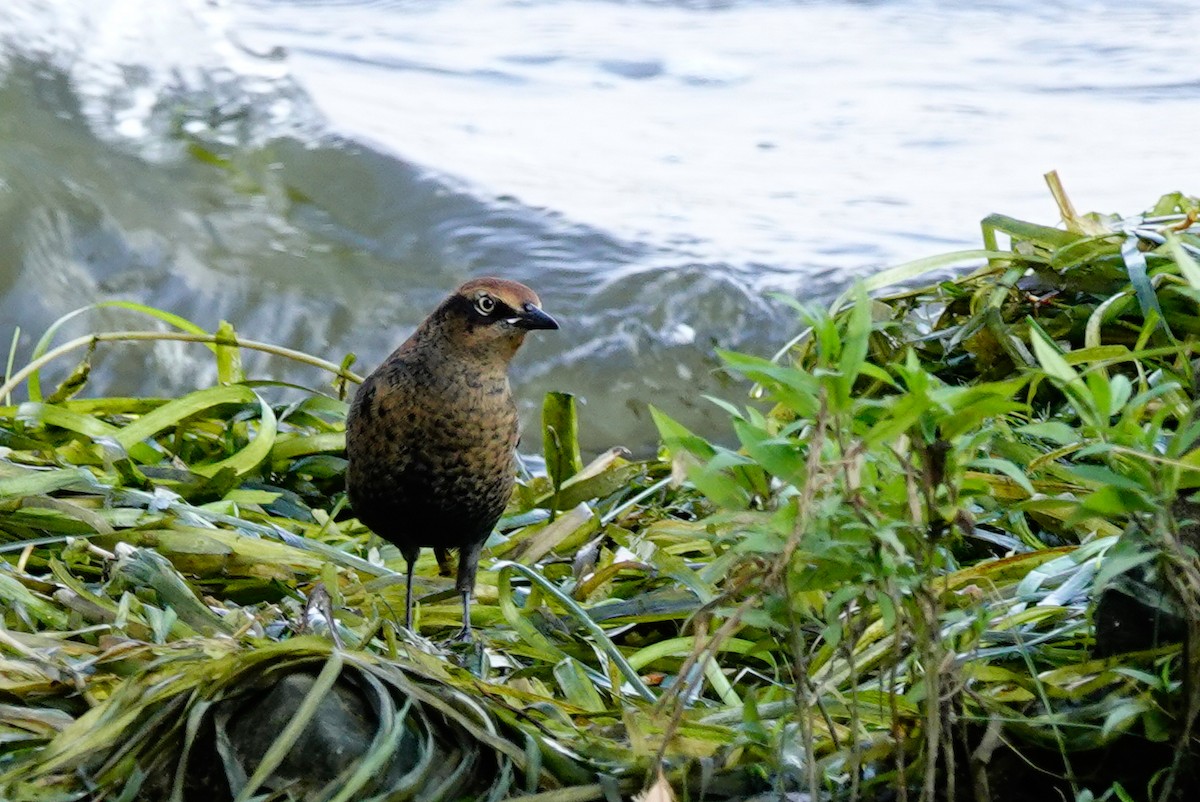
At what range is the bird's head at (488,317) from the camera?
Result: 3.15m

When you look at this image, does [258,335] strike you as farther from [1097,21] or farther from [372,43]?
[1097,21]

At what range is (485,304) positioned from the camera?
10.4 feet

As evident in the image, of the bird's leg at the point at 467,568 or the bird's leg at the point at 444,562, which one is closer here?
the bird's leg at the point at 467,568

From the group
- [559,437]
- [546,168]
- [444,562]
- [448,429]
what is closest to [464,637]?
[448,429]

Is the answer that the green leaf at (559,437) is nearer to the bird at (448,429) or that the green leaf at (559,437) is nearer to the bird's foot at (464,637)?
the bird at (448,429)

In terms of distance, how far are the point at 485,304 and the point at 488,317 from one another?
3cm

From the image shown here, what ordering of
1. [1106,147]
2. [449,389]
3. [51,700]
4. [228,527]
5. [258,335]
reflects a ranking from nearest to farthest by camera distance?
[51,700] → [449,389] → [228,527] → [258,335] → [1106,147]

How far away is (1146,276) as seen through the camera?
131 inches

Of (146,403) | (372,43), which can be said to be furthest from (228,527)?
(372,43)

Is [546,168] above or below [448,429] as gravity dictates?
below

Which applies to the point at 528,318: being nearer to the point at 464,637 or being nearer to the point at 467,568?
the point at 467,568

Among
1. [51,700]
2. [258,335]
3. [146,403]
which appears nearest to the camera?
[51,700]

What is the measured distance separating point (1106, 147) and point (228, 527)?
5541 mm

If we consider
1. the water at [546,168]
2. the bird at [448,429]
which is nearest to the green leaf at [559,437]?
the bird at [448,429]
